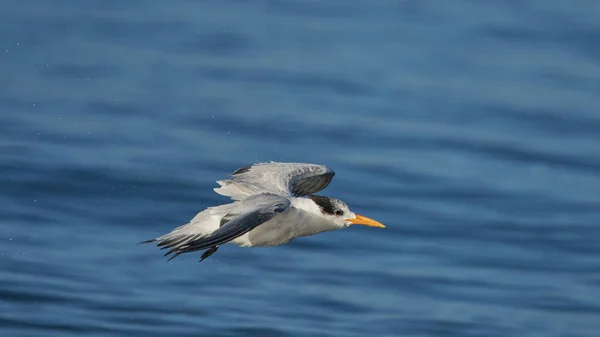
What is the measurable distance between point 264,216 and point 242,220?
0.21 meters

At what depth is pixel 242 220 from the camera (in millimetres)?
12906

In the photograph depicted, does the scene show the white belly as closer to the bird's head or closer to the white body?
the white body

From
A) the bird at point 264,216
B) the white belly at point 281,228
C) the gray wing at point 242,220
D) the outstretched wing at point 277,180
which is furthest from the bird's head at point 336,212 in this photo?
the outstretched wing at point 277,180

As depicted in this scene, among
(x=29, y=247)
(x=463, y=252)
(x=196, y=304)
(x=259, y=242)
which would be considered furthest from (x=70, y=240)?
(x=259, y=242)

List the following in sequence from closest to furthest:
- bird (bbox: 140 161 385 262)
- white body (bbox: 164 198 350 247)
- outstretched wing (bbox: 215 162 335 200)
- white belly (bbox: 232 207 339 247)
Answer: bird (bbox: 140 161 385 262)
white body (bbox: 164 198 350 247)
white belly (bbox: 232 207 339 247)
outstretched wing (bbox: 215 162 335 200)

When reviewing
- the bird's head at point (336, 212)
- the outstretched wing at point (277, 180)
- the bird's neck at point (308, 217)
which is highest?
the outstretched wing at point (277, 180)

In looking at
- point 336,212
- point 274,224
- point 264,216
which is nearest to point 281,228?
point 274,224

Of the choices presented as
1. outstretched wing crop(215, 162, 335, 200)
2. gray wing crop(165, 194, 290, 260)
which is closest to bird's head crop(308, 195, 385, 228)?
gray wing crop(165, 194, 290, 260)

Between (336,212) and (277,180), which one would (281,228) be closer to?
(336,212)

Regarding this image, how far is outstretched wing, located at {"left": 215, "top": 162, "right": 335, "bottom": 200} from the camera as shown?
584 inches

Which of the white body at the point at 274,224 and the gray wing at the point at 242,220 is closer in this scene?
the gray wing at the point at 242,220

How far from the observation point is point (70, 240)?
19641mm

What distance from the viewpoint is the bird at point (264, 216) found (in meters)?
12.9

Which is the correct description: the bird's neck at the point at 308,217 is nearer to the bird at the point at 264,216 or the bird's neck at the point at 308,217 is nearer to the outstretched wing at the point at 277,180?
the bird at the point at 264,216
